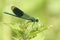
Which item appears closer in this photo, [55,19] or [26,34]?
[26,34]

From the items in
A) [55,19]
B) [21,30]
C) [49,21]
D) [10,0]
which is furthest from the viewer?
[55,19]

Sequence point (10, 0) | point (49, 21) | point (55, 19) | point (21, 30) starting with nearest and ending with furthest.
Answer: point (21, 30), point (10, 0), point (49, 21), point (55, 19)

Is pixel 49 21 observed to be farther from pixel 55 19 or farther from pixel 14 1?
pixel 14 1

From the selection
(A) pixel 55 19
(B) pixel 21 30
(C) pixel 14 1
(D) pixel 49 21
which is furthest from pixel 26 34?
(A) pixel 55 19

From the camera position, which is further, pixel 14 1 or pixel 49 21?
pixel 49 21

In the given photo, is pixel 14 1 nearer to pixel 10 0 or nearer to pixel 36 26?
pixel 10 0

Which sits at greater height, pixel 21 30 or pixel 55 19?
pixel 55 19

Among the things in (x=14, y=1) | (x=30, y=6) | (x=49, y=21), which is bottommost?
(x=14, y=1)

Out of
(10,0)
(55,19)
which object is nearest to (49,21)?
(55,19)

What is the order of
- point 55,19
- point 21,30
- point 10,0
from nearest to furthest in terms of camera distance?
point 21,30 < point 10,0 < point 55,19
